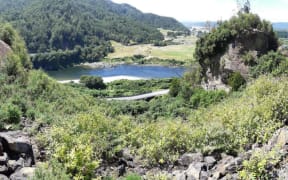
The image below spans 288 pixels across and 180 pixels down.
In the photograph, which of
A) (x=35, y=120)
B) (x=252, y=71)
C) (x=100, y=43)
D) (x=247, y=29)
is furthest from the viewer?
(x=100, y=43)

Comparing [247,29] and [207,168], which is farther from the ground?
[247,29]

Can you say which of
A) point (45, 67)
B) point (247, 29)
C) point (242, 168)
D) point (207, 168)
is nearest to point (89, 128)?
point (207, 168)

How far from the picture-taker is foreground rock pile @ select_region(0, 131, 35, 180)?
7730mm

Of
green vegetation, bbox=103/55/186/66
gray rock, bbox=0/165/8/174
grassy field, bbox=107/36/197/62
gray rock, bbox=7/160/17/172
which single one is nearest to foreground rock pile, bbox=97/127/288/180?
gray rock, bbox=7/160/17/172

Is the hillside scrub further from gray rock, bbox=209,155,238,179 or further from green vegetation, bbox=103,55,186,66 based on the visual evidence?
Answer: green vegetation, bbox=103,55,186,66

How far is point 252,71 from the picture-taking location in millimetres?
33438

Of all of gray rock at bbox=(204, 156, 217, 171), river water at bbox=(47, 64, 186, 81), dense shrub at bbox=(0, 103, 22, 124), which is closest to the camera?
gray rock at bbox=(204, 156, 217, 171)

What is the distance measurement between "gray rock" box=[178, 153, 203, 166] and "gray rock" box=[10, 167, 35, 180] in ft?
10.7

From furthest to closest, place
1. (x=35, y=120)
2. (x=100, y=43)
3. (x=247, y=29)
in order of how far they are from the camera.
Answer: (x=100, y=43) < (x=247, y=29) < (x=35, y=120)

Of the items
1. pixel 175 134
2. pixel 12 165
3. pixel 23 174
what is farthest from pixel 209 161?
pixel 12 165

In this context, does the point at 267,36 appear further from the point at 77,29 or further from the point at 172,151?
the point at 77,29

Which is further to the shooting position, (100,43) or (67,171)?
(100,43)

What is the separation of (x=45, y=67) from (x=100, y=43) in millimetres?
34886

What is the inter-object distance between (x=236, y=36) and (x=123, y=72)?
202 feet
